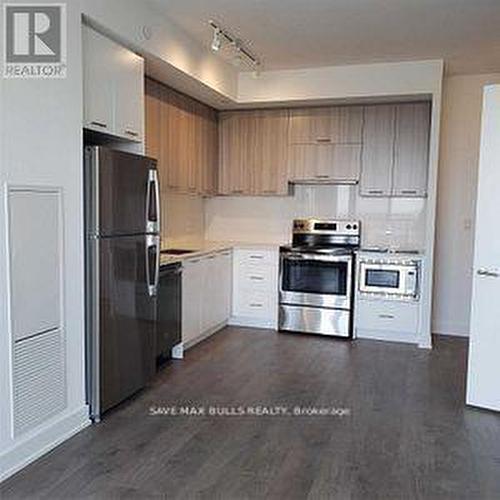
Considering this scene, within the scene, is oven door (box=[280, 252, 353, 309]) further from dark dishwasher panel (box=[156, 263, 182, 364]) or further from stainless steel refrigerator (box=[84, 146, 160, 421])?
stainless steel refrigerator (box=[84, 146, 160, 421])

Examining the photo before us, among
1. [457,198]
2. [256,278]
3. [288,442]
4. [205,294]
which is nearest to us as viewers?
[288,442]

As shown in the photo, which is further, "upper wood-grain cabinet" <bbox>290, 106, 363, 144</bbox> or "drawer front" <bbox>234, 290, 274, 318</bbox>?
"drawer front" <bbox>234, 290, 274, 318</bbox>

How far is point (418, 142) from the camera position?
210 inches

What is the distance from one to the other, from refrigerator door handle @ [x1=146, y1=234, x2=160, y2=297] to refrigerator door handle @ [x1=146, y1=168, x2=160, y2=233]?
0.07 metres

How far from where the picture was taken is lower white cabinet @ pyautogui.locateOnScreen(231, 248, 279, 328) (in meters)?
5.62

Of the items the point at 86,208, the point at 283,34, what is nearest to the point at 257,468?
the point at 86,208

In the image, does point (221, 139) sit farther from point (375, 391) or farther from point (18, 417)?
point (18, 417)

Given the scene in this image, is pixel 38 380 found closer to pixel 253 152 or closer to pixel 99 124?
pixel 99 124

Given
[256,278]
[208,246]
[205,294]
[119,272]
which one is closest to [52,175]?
[119,272]

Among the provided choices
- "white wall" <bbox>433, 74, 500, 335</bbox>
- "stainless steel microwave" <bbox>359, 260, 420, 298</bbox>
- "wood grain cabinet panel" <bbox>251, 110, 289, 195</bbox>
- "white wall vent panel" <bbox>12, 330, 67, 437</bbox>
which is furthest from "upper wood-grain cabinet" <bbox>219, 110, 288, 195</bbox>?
"white wall vent panel" <bbox>12, 330, 67, 437</bbox>

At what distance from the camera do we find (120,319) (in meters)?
3.33

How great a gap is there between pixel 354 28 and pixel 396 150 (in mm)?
1694

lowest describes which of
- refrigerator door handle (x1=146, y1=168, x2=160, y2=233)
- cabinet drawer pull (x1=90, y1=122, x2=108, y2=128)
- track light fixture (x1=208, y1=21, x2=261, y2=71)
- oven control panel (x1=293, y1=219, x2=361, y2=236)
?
oven control panel (x1=293, y1=219, x2=361, y2=236)

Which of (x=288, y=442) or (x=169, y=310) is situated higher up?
(x=169, y=310)
